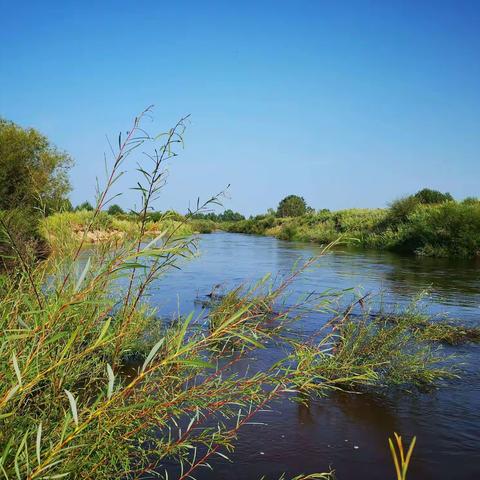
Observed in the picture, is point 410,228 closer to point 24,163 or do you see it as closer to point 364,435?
point 24,163

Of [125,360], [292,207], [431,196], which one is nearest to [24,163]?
[125,360]

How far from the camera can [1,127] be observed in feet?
85.1

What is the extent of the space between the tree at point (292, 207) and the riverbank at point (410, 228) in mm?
33556

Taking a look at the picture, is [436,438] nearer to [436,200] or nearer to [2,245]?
[2,245]

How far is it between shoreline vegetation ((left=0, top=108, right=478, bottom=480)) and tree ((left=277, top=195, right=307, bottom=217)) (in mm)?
75250

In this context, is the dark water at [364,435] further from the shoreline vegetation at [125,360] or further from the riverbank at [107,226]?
the riverbank at [107,226]

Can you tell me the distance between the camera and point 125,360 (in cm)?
615

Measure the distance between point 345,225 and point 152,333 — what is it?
36.1 m

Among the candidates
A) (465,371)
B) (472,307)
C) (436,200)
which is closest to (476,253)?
(436,200)

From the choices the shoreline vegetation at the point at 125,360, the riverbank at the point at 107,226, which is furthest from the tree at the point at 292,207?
the riverbank at the point at 107,226

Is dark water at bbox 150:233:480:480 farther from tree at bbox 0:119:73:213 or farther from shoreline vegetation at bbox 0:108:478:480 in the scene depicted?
tree at bbox 0:119:73:213

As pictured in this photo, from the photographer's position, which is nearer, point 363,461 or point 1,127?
point 363,461

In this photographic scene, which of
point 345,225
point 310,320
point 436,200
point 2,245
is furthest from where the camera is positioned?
point 345,225

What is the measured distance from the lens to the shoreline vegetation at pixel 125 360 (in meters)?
1.39
